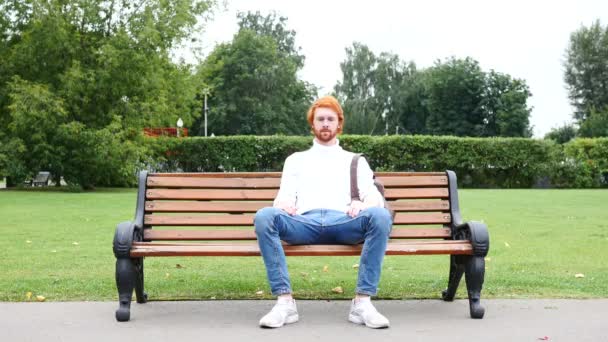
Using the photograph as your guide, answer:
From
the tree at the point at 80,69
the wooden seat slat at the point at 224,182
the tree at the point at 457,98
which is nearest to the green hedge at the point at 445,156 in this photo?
the tree at the point at 80,69

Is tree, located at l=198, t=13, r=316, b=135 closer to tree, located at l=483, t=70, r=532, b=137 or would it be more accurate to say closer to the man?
tree, located at l=483, t=70, r=532, b=137

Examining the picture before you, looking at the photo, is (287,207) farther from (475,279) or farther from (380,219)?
(475,279)

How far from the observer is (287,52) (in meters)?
74.1

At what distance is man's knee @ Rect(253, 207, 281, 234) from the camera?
5.05 metres

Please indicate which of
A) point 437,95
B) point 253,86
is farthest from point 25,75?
point 437,95

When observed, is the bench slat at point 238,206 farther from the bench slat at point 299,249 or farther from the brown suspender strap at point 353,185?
the bench slat at point 299,249

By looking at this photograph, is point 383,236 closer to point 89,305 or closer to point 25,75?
point 89,305

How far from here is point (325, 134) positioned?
563 cm

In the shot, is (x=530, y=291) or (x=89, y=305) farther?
(x=530, y=291)

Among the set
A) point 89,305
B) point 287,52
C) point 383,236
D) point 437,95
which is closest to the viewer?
point 383,236

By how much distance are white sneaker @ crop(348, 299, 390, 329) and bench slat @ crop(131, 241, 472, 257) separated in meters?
0.35

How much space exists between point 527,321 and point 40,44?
23.9 meters

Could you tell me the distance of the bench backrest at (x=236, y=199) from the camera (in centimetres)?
586

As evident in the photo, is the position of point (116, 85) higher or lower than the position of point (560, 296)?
higher
